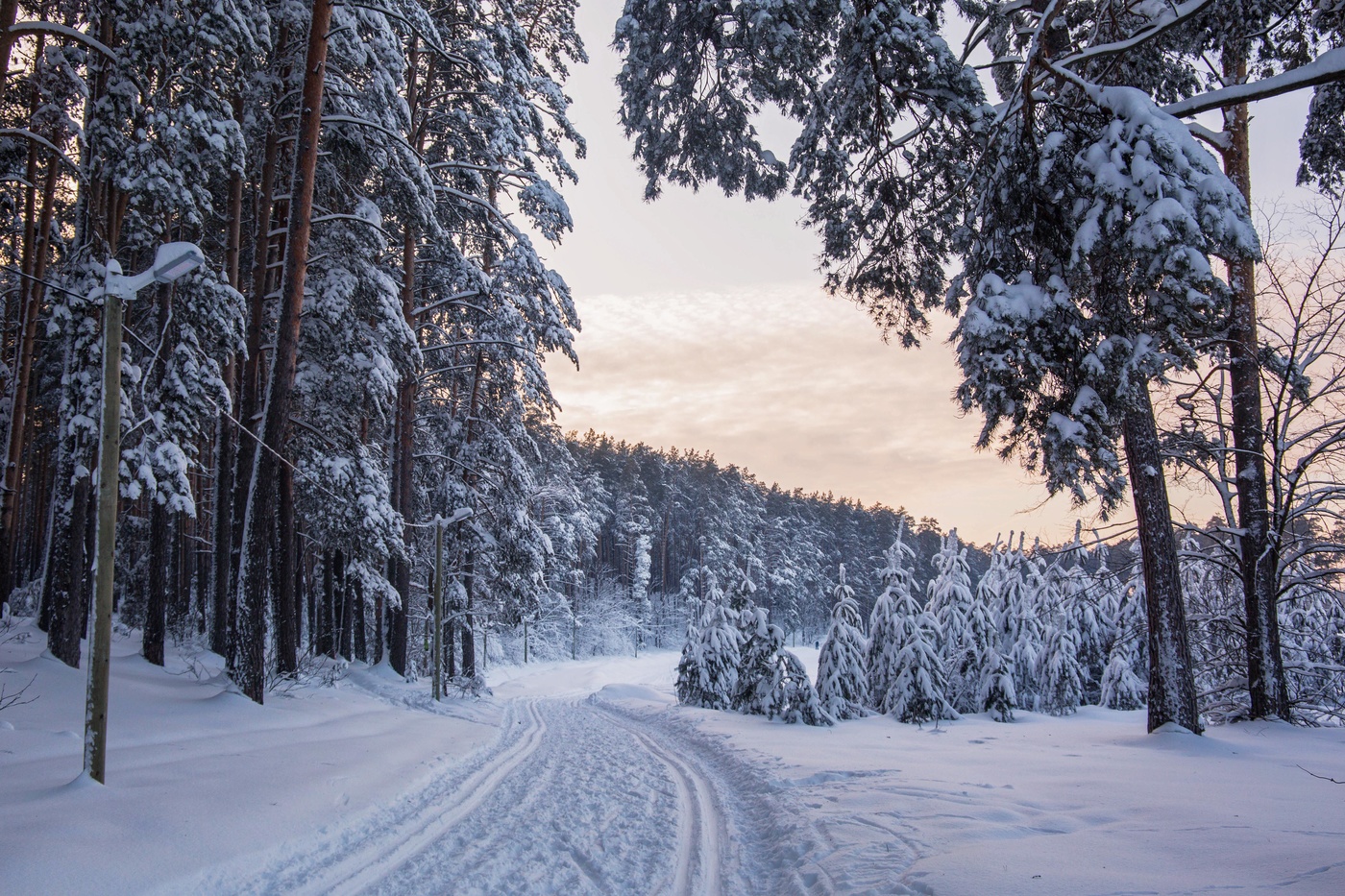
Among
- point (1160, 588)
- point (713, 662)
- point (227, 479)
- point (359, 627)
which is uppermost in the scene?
point (227, 479)

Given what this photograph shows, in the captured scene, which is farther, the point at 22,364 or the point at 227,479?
the point at 227,479

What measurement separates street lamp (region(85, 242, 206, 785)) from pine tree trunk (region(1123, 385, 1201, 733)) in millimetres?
11308

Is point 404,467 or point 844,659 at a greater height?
point 404,467

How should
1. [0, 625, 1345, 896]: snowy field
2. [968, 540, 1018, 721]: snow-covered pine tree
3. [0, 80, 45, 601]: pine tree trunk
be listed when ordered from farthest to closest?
[968, 540, 1018, 721]: snow-covered pine tree, [0, 80, 45, 601]: pine tree trunk, [0, 625, 1345, 896]: snowy field

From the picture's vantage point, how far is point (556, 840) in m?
5.70

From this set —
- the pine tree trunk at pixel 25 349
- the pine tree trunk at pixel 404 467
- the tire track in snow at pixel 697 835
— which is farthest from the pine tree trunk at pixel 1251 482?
the pine tree trunk at pixel 25 349

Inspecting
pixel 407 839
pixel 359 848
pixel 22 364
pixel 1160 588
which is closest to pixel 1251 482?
pixel 1160 588

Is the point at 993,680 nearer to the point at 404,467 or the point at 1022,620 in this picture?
the point at 1022,620

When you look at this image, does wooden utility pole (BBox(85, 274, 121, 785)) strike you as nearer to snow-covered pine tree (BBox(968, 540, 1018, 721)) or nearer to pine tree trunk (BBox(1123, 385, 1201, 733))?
pine tree trunk (BBox(1123, 385, 1201, 733))

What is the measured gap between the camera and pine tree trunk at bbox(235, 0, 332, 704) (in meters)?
10.2

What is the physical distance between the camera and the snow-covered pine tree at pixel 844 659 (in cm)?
1744

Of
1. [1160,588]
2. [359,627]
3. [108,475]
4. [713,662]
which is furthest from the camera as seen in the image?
[359,627]

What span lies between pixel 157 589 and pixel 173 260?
9.57 metres

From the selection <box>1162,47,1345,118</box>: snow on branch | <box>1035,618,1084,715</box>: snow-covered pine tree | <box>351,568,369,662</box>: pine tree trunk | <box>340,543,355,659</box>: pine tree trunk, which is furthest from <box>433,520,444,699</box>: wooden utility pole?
<box>1035,618,1084,715</box>: snow-covered pine tree
